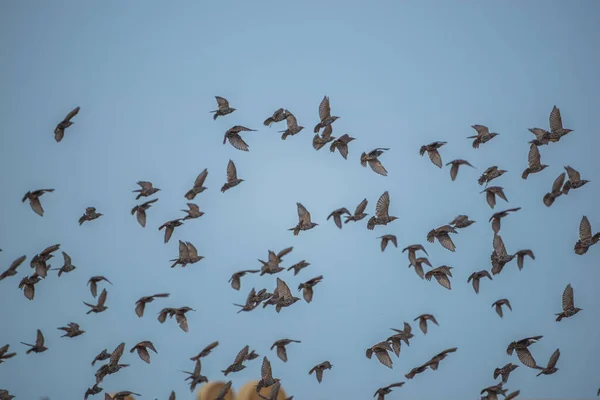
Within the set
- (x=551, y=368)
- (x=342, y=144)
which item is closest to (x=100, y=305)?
(x=342, y=144)

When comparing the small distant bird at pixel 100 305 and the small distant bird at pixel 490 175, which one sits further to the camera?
the small distant bird at pixel 100 305

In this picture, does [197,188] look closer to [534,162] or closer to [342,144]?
[342,144]

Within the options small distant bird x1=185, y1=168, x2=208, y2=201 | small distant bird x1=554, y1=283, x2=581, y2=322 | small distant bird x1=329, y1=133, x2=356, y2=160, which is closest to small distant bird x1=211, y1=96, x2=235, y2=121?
small distant bird x1=185, y1=168, x2=208, y2=201

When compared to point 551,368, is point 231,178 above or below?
above

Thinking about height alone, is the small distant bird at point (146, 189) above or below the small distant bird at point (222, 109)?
below

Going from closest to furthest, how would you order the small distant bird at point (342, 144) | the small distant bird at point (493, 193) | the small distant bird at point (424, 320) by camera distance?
1. the small distant bird at point (493, 193)
2. the small distant bird at point (342, 144)
3. the small distant bird at point (424, 320)

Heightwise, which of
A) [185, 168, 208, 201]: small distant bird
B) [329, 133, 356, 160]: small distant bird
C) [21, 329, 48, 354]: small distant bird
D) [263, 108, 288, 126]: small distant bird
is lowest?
[21, 329, 48, 354]: small distant bird

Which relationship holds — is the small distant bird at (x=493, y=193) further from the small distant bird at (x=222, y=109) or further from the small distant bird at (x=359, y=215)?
the small distant bird at (x=222, y=109)

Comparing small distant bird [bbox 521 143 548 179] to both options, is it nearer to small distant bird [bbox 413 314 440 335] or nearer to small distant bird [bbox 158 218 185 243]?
small distant bird [bbox 413 314 440 335]

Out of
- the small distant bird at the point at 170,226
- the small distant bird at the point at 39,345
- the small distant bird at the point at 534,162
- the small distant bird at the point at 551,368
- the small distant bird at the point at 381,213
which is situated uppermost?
the small distant bird at the point at 170,226

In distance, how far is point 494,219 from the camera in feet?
59.5

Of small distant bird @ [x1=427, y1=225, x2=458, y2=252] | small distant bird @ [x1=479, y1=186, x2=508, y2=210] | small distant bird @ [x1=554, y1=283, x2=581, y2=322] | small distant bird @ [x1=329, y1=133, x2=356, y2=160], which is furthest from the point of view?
small distant bird @ [x1=329, y1=133, x2=356, y2=160]

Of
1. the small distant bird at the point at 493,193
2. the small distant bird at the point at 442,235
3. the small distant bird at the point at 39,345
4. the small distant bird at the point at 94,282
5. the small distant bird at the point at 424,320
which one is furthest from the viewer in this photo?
the small distant bird at the point at 424,320

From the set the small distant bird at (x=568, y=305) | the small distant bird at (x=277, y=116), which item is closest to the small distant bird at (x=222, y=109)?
the small distant bird at (x=277, y=116)
